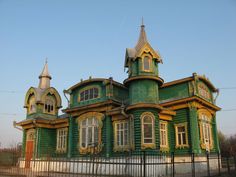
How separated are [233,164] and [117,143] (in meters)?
8.01

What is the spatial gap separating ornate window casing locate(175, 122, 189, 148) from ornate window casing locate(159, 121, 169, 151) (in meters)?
0.80

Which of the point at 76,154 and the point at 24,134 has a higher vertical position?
the point at 24,134

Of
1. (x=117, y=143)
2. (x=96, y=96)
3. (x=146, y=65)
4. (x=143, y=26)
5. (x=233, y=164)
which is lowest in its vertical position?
(x=233, y=164)

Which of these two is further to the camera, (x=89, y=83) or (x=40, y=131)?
(x=40, y=131)

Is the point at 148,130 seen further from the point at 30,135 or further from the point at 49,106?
the point at 30,135

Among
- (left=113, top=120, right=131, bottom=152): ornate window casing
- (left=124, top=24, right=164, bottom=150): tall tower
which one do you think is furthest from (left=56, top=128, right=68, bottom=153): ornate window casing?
(left=124, top=24, right=164, bottom=150): tall tower

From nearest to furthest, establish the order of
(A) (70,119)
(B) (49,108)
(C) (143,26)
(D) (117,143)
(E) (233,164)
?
(E) (233,164) → (D) (117,143) → (C) (143,26) → (A) (70,119) → (B) (49,108)

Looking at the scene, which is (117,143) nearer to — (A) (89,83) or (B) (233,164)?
(A) (89,83)

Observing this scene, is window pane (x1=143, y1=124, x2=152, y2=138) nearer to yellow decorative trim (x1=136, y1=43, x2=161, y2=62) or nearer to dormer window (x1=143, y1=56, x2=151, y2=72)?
dormer window (x1=143, y1=56, x2=151, y2=72)

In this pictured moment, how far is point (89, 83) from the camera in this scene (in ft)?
72.0

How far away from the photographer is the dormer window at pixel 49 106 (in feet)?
86.1

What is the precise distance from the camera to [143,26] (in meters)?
20.8

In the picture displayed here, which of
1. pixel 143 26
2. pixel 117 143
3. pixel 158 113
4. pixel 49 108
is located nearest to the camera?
pixel 158 113

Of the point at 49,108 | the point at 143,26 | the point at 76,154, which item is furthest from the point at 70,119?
the point at 143,26
